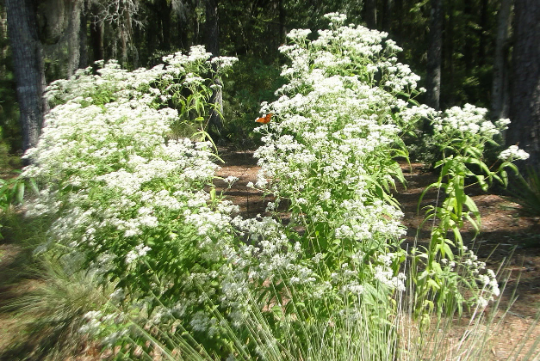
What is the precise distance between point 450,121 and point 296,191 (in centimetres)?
101

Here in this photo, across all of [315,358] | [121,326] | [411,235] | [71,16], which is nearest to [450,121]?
[315,358]

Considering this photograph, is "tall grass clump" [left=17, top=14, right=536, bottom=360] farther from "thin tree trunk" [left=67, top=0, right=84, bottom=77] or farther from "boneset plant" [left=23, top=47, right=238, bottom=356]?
"thin tree trunk" [left=67, top=0, right=84, bottom=77]

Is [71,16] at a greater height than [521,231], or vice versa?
[71,16]

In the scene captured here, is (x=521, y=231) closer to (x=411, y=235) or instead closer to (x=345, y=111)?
(x=411, y=235)

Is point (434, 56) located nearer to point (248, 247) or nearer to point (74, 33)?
point (74, 33)

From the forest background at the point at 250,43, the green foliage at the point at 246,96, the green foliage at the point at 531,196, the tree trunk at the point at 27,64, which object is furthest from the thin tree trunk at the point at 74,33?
the green foliage at the point at 531,196

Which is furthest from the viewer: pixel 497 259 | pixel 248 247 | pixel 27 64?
pixel 27 64

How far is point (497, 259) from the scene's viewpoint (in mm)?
5156

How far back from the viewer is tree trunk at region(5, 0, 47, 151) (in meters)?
6.69

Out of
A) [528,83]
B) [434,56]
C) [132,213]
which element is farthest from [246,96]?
[132,213]

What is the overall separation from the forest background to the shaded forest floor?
103cm

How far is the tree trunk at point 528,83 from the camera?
250 inches

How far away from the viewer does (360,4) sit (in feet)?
63.9

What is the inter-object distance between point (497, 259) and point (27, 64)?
6.83 metres
